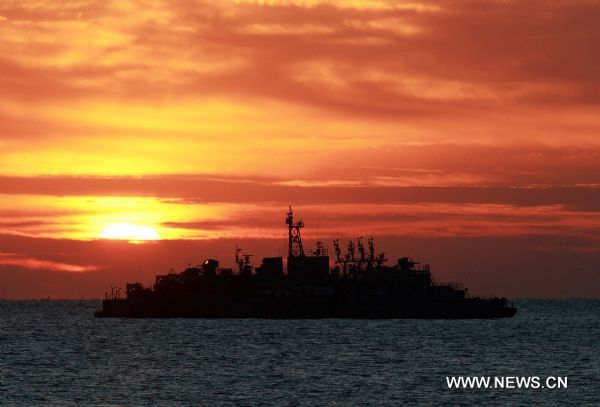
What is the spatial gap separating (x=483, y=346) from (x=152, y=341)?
49766 millimetres

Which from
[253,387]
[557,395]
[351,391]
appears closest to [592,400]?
[557,395]

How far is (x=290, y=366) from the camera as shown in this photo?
116938 mm

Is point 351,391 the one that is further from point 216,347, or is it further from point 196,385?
point 216,347

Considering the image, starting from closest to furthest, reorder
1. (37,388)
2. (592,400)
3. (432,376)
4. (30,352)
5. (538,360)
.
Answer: (592,400) < (37,388) < (432,376) < (538,360) < (30,352)

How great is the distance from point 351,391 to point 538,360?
140 ft

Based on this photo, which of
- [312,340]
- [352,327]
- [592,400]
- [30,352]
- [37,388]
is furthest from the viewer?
[352,327]

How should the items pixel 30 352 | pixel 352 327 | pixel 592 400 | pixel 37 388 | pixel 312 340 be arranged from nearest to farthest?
pixel 592 400 → pixel 37 388 → pixel 30 352 → pixel 312 340 → pixel 352 327

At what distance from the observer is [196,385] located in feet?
322

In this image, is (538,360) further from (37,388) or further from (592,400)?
(37,388)

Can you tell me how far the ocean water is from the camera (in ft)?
291

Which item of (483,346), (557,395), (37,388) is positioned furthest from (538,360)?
(37,388)

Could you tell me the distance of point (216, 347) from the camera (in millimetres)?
146125

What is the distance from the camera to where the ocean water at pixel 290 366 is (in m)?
88.7

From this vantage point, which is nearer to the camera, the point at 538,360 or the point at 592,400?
the point at 592,400
